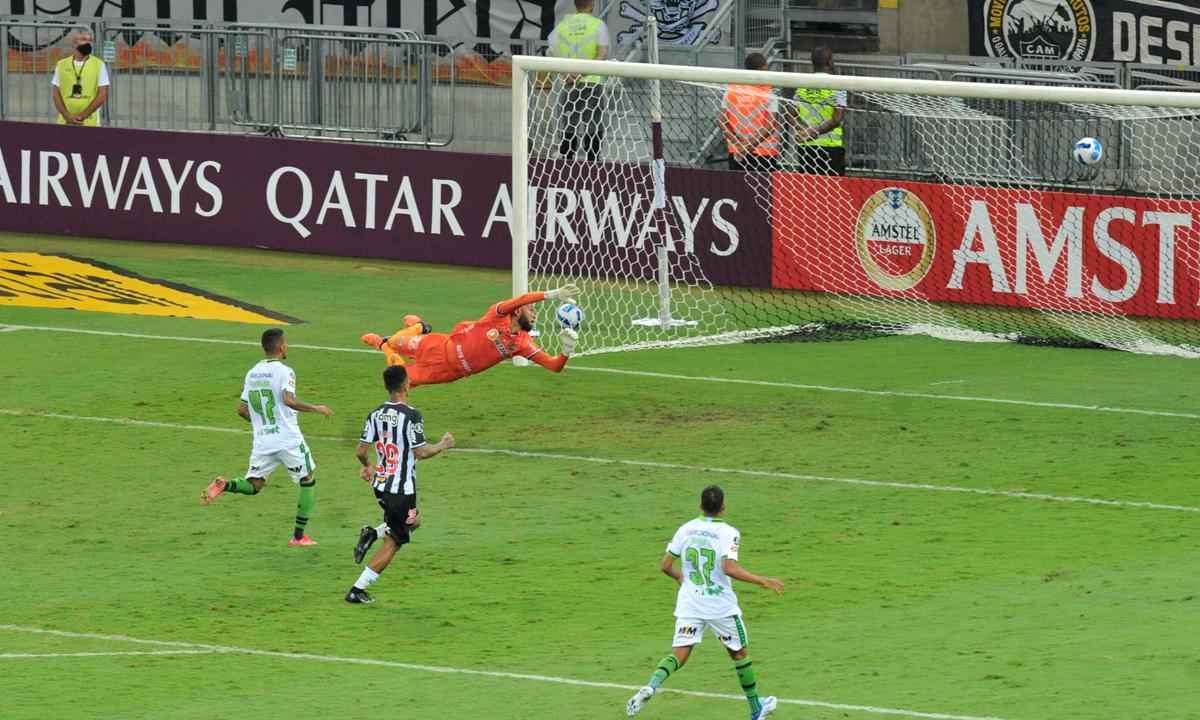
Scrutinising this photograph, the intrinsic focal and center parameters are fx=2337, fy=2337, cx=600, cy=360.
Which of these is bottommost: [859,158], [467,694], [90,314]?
[467,694]

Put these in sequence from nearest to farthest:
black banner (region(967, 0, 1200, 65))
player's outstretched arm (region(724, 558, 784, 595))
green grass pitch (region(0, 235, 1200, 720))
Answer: player's outstretched arm (region(724, 558, 784, 595))
green grass pitch (region(0, 235, 1200, 720))
black banner (region(967, 0, 1200, 65))

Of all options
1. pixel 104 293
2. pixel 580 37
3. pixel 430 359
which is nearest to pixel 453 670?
pixel 430 359

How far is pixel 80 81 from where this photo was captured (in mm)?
31031

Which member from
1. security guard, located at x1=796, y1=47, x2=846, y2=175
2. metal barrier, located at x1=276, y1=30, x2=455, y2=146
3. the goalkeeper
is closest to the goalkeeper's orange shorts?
the goalkeeper

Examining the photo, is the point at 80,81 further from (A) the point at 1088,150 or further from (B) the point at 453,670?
(B) the point at 453,670

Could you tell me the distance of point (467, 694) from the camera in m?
13.2

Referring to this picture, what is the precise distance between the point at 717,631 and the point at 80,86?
67.3 feet

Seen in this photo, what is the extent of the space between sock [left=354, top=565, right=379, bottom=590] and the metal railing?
622 inches

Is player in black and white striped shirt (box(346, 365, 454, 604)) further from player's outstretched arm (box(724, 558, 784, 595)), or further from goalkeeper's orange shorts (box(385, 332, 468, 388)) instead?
goalkeeper's orange shorts (box(385, 332, 468, 388))

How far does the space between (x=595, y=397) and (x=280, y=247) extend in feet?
30.6

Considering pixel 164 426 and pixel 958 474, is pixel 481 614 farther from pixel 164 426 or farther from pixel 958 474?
pixel 164 426

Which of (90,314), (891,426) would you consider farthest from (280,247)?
(891,426)

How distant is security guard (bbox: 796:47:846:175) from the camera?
26.3m

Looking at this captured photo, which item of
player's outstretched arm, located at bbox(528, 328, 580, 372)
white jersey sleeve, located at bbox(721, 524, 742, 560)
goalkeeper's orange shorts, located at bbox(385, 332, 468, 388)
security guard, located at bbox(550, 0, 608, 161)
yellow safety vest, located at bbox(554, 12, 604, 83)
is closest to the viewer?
white jersey sleeve, located at bbox(721, 524, 742, 560)
